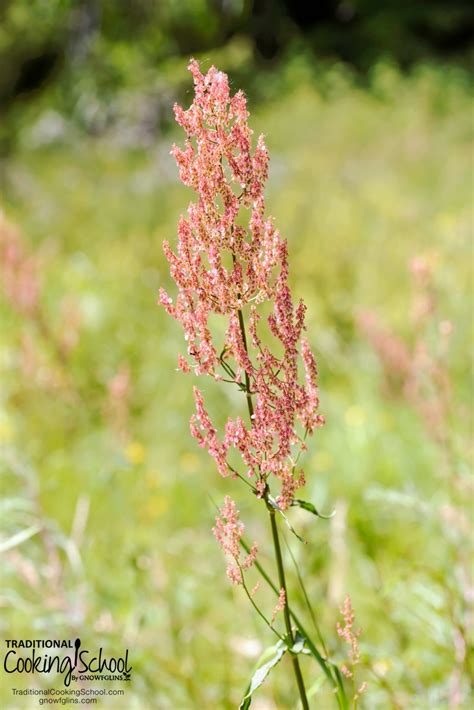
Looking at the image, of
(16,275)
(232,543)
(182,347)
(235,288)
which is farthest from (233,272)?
(182,347)

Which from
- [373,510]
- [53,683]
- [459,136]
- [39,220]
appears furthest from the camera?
[459,136]

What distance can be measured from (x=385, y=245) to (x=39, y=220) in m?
3.35

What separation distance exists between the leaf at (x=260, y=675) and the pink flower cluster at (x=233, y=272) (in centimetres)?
19

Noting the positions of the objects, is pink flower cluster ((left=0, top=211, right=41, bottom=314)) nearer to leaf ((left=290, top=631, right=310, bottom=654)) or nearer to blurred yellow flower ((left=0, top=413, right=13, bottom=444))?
blurred yellow flower ((left=0, top=413, right=13, bottom=444))

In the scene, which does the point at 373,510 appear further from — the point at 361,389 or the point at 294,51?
the point at 294,51

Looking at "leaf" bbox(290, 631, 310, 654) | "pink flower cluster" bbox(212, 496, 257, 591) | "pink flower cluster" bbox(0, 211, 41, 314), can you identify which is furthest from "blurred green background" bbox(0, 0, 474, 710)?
"pink flower cluster" bbox(212, 496, 257, 591)

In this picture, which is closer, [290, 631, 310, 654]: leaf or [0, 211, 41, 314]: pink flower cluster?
[290, 631, 310, 654]: leaf

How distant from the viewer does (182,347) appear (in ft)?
18.0

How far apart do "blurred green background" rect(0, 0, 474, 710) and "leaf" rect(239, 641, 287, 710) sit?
0.34 metres

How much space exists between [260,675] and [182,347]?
14.5 ft

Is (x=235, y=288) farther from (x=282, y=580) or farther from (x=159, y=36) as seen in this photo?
(x=159, y=36)

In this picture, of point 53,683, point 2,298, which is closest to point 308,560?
point 53,683

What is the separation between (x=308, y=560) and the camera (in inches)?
→ 81.4

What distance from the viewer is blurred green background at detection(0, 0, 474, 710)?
215 centimetres
